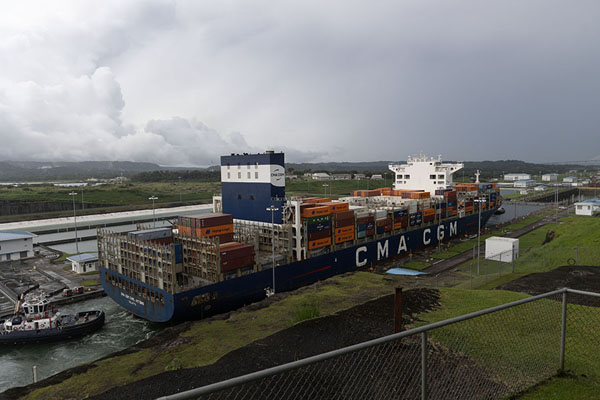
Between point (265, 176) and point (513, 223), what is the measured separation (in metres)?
51.8

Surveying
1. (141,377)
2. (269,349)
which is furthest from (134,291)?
(269,349)

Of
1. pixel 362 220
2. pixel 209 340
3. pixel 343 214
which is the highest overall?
pixel 343 214

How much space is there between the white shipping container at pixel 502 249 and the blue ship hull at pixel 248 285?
32.3ft

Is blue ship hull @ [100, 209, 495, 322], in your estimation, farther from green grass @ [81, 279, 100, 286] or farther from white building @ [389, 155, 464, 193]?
white building @ [389, 155, 464, 193]

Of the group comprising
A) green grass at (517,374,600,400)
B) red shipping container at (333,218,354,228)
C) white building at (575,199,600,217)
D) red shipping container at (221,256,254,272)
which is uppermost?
green grass at (517,374,600,400)

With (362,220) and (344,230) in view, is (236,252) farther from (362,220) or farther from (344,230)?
(362,220)

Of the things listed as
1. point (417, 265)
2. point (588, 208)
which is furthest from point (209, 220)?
point (588, 208)

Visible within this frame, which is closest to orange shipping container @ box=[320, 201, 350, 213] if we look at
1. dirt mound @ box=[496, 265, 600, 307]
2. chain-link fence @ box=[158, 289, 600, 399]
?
dirt mound @ box=[496, 265, 600, 307]

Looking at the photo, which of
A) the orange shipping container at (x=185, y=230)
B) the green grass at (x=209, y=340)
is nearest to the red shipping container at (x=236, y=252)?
the orange shipping container at (x=185, y=230)

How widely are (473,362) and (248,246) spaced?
20531 millimetres

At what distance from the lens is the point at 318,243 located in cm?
3506

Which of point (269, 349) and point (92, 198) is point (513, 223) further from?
point (92, 198)

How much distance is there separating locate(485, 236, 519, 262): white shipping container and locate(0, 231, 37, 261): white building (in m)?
53.8

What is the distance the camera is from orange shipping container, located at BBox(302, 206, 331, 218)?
35188 mm
